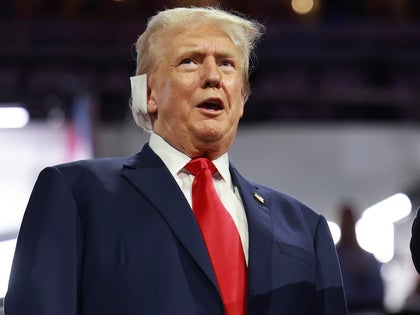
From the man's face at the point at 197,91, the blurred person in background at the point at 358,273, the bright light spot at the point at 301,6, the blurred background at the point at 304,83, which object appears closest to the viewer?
the man's face at the point at 197,91

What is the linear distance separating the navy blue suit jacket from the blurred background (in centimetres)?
498

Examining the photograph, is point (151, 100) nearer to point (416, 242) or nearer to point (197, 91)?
point (197, 91)

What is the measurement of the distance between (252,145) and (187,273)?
A: 5.47m

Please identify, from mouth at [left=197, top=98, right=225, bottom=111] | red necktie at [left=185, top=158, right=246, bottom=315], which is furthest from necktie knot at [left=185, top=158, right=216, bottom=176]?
mouth at [left=197, top=98, right=225, bottom=111]

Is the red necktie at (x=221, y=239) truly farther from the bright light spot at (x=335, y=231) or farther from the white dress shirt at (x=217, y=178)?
the bright light spot at (x=335, y=231)

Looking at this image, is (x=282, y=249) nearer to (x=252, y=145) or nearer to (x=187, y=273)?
(x=187, y=273)

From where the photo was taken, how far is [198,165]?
7.36 ft

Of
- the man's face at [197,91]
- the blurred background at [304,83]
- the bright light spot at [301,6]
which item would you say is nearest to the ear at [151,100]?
the man's face at [197,91]

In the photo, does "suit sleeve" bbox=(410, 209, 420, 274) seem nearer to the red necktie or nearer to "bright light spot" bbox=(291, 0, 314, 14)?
the red necktie

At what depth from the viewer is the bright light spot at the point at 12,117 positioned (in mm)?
6336

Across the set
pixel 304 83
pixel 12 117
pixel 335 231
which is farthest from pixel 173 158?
pixel 304 83

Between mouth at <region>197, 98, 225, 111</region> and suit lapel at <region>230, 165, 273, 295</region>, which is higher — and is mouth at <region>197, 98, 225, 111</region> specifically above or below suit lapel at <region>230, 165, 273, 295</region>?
above

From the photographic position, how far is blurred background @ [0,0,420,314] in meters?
7.52

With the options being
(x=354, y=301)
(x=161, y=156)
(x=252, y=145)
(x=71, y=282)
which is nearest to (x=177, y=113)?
(x=161, y=156)
